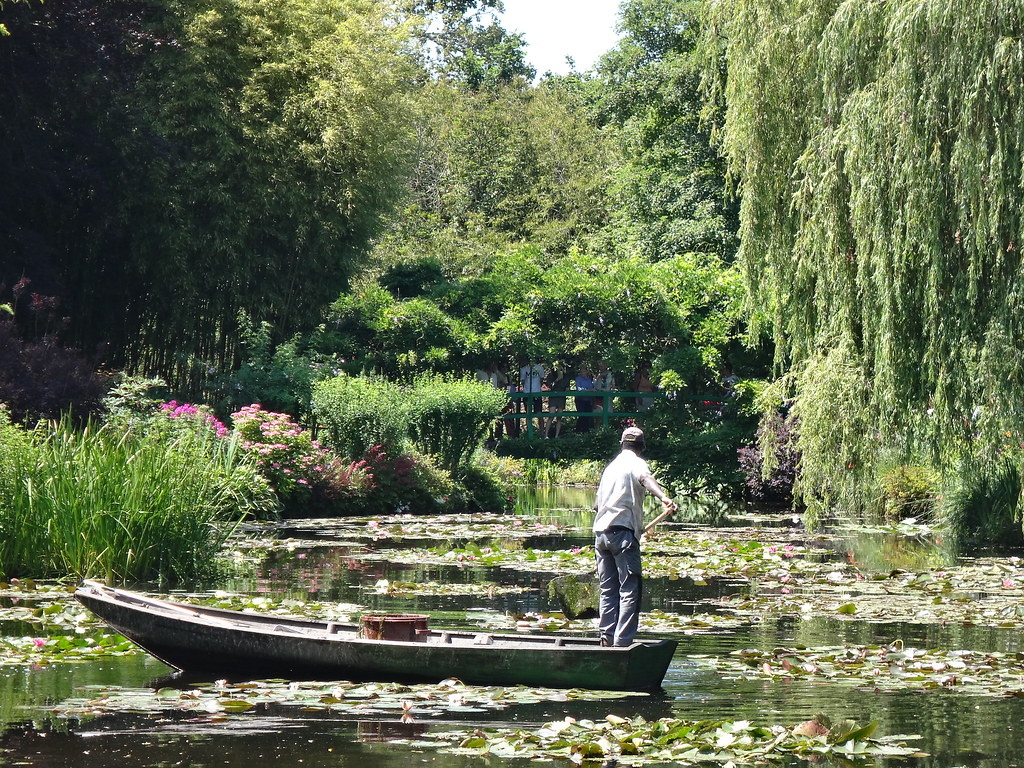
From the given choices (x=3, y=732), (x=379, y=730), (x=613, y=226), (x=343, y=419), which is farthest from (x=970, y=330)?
(x=613, y=226)

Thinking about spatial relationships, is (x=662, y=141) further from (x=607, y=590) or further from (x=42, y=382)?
(x=607, y=590)

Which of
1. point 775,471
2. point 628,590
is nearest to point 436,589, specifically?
point 628,590

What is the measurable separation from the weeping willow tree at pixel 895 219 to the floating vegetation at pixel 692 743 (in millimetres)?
7198

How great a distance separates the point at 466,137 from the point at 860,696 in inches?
1482

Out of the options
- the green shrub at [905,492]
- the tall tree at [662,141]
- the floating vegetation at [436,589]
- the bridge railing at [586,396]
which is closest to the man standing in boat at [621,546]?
the floating vegetation at [436,589]

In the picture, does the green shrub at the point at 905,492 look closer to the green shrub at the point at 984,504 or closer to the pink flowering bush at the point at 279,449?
the green shrub at the point at 984,504

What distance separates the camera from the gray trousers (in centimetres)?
873

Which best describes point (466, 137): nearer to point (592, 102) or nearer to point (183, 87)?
point (592, 102)

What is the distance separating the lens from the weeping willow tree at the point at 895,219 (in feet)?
41.9

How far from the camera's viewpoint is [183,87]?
84.9 ft

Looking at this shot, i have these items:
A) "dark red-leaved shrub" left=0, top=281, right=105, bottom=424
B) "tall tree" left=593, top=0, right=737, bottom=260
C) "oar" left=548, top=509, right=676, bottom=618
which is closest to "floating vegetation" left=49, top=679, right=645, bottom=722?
"oar" left=548, top=509, right=676, bottom=618

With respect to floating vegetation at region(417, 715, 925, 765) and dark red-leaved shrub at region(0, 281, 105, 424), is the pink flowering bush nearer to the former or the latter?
dark red-leaved shrub at region(0, 281, 105, 424)

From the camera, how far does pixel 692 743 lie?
6.66 metres

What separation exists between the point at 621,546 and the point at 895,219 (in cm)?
626
